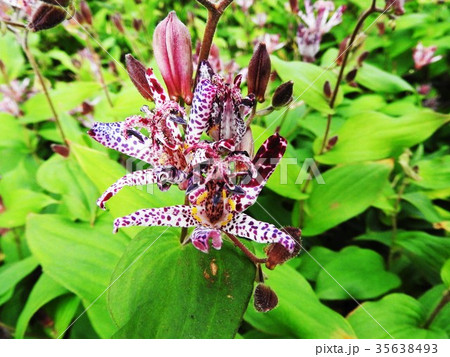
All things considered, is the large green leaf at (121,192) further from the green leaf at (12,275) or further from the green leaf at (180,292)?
the green leaf at (12,275)

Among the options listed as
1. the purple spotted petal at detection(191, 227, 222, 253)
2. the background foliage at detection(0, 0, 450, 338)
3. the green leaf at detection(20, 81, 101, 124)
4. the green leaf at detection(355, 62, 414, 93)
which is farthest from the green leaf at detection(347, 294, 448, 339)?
the green leaf at detection(20, 81, 101, 124)

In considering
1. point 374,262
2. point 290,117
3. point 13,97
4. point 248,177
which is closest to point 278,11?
point 290,117

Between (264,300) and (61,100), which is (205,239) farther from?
(61,100)

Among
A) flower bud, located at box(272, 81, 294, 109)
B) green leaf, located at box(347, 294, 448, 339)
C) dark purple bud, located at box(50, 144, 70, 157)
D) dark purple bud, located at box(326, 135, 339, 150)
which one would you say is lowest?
green leaf, located at box(347, 294, 448, 339)

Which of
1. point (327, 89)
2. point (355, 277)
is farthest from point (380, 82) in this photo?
point (355, 277)

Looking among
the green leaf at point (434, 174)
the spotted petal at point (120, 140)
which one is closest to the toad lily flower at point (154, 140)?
the spotted petal at point (120, 140)

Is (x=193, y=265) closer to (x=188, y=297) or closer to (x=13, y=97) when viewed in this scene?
(x=188, y=297)

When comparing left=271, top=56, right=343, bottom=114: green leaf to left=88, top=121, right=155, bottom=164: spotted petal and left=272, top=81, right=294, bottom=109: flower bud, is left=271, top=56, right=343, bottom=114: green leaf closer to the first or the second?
left=272, top=81, right=294, bottom=109: flower bud
